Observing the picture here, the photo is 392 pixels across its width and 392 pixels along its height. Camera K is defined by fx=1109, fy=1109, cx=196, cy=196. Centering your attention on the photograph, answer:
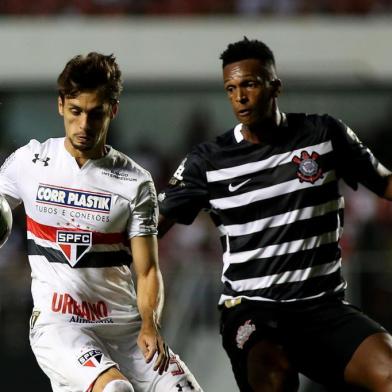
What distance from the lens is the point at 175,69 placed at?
1501cm

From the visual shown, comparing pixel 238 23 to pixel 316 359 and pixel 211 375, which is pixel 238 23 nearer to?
pixel 211 375

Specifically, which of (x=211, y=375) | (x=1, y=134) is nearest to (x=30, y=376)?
(x=211, y=375)

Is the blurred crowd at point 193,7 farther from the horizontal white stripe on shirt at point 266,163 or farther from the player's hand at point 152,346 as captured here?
the player's hand at point 152,346

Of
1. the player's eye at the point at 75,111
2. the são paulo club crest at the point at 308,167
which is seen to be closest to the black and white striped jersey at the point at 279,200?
the são paulo club crest at the point at 308,167

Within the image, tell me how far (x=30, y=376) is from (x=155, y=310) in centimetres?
432

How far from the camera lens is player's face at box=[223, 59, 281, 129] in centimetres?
496

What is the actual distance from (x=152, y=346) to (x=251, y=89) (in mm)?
1258

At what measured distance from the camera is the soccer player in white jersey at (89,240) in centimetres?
472

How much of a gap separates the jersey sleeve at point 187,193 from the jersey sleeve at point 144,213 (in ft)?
0.77

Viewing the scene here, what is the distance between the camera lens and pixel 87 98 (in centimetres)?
471

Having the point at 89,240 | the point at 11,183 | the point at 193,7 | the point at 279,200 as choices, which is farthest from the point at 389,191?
the point at 193,7

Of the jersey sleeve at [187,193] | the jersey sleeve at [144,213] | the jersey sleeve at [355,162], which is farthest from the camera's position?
the jersey sleeve at [187,193]

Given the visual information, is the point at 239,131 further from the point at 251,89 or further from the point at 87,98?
the point at 87,98

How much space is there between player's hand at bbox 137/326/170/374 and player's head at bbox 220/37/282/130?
1063 millimetres
